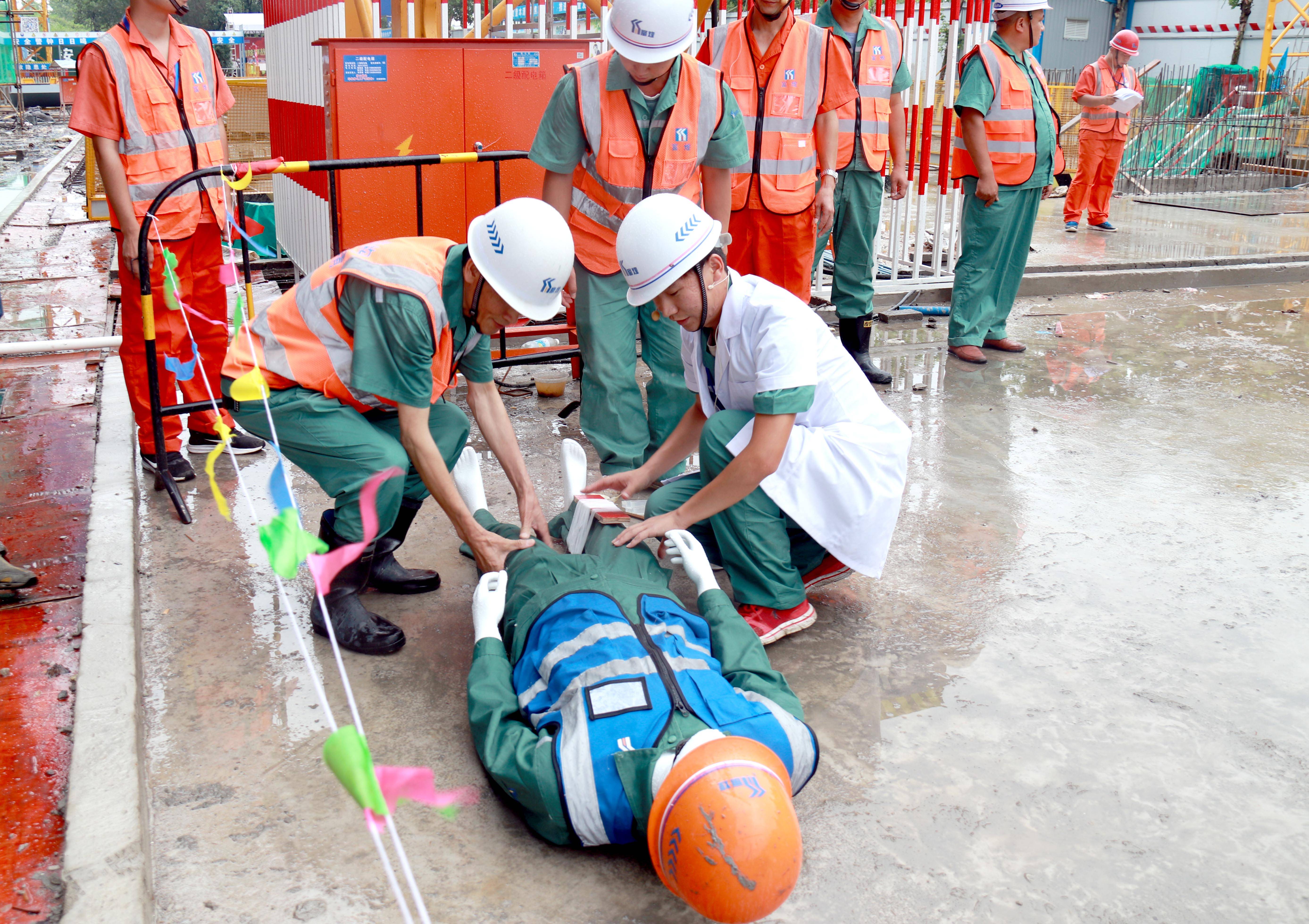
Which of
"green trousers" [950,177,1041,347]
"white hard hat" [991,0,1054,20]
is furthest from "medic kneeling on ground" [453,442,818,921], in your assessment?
"white hard hat" [991,0,1054,20]

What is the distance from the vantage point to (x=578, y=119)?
155 inches

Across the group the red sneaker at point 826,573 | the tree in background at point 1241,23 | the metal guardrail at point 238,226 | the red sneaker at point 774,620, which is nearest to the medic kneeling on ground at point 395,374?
the metal guardrail at point 238,226

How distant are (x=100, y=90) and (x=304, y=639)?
2.37m

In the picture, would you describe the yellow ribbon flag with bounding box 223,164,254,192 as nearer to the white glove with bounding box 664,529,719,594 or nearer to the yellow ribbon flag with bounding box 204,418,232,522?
the yellow ribbon flag with bounding box 204,418,232,522

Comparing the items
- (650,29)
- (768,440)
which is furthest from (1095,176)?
(768,440)

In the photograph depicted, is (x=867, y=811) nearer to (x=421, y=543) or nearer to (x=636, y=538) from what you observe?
(x=636, y=538)

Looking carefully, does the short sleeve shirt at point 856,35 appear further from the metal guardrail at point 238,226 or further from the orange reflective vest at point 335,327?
the orange reflective vest at point 335,327

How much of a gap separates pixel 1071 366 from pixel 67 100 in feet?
85.4

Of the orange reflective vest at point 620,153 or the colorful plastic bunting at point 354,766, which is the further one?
the orange reflective vest at point 620,153

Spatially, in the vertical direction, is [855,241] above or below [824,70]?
below

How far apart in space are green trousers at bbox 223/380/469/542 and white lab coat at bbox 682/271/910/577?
3.04 ft

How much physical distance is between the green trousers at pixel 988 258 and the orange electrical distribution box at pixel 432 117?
2.51 metres

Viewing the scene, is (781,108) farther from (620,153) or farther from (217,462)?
(217,462)

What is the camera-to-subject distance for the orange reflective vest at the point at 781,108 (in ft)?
16.3
